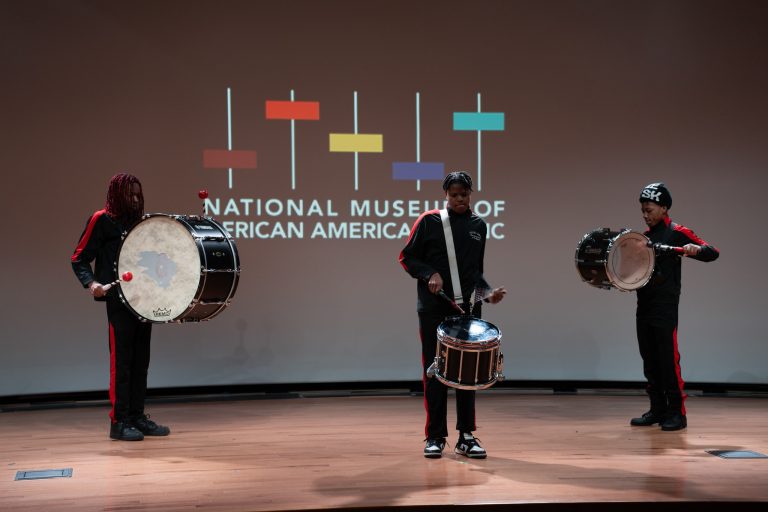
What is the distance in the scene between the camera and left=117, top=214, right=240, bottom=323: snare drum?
4.45 m

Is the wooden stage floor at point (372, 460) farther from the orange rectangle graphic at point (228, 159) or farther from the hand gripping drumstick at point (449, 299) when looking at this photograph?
the orange rectangle graphic at point (228, 159)

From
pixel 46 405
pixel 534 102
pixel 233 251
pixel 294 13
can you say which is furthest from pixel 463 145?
pixel 46 405

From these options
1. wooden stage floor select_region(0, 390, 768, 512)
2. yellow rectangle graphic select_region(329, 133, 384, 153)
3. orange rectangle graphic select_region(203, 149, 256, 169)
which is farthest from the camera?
yellow rectangle graphic select_region(329, 133, 384, 153)

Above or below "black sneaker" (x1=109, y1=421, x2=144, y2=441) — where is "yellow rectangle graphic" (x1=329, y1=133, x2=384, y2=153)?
above

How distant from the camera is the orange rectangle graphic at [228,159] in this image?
6.57 meters

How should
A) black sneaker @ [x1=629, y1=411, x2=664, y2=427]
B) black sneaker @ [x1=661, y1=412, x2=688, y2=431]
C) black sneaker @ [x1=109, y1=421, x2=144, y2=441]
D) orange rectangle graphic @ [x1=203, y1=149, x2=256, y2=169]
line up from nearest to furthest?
black sneaker @ [x1=109, y1=421, x2=144, y2=441]
black sneaker @ [x1=661, y1=412, x2=688, y2=431]
black sneaker @ [x1=629, y1=411, x2=664, y2=427]
orange rectangle graphic @ [x1=203, y1=149, x2=256, y2=169]

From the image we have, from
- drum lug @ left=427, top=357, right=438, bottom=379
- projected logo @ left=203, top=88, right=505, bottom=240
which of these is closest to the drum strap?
drum lug @ left=427, top=357, right=438, bottom=379

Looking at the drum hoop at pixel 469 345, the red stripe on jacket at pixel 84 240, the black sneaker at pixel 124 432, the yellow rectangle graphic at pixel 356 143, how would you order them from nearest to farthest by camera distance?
the drum hoop at pixel 469 345, the red stripe on jacket at pixel 84 240, the black sneaker at pixel 124 432, the yellow rectangle graphic at pixel 356 143

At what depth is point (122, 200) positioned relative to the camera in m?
4.81

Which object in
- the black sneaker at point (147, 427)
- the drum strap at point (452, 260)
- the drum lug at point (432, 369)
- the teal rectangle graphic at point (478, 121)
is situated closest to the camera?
the drum lug at point (432, 369)

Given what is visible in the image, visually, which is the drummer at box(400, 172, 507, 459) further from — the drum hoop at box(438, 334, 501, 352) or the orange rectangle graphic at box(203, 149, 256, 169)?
the orange rectangle graphic at box(203, 149, 256, 169)

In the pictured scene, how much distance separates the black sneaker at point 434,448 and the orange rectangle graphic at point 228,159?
306 cm

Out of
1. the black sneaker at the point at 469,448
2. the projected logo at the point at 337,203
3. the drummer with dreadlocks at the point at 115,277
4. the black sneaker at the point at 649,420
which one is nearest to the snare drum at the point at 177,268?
the drummer with dreadlocks at the point at 115,277

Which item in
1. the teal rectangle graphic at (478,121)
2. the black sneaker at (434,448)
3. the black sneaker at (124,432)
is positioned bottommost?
the black sneaker at (124,432)
